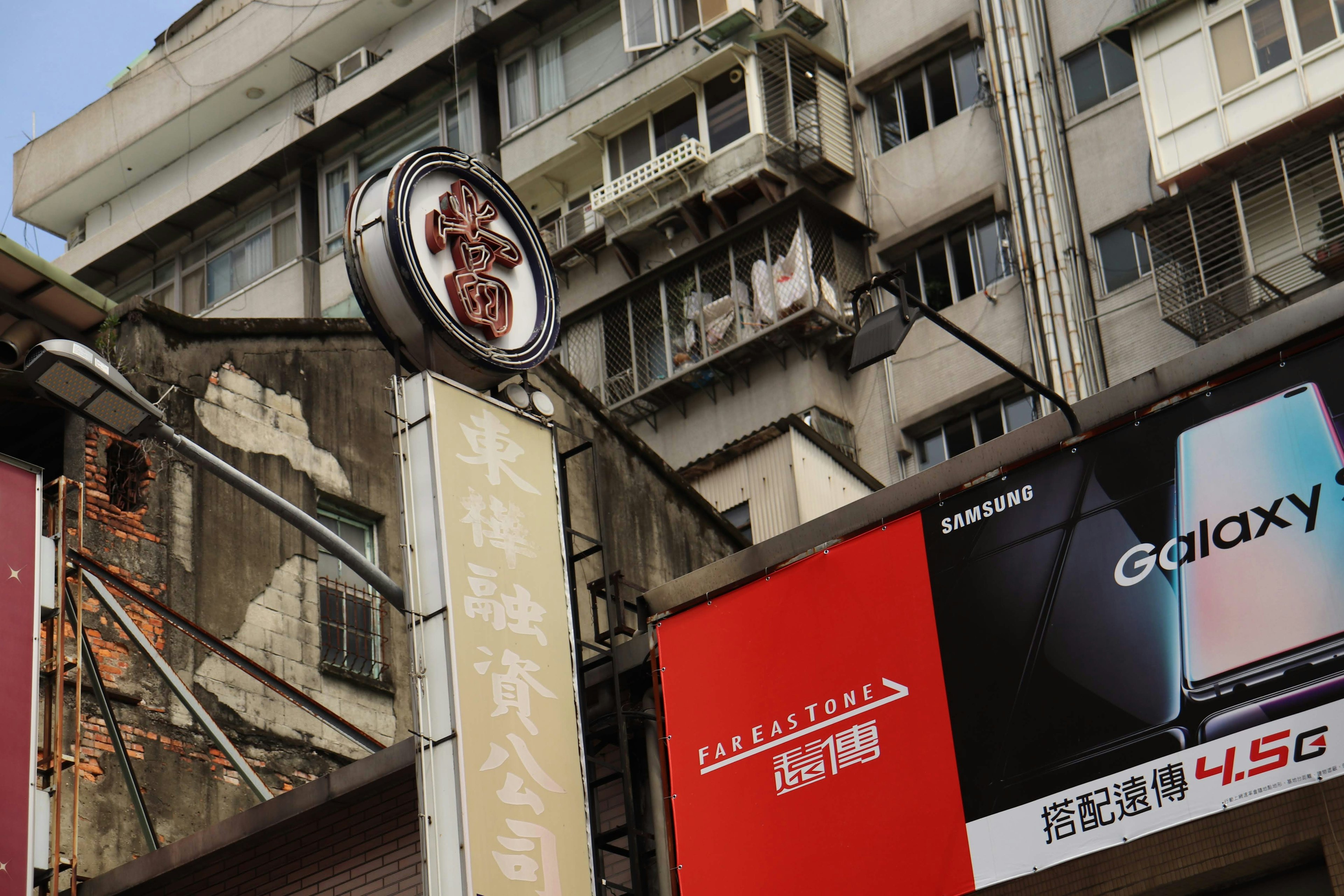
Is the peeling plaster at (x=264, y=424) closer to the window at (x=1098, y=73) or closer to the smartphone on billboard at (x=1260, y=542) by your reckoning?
the smartphone on billboard at (x=1260, y=542)

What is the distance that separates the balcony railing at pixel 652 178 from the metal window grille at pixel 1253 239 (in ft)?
32.1

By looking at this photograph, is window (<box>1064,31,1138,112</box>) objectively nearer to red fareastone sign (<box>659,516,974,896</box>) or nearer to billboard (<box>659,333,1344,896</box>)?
red fareastone sign (<box>659,516,974,896</box>)

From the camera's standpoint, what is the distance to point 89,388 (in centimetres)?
1149

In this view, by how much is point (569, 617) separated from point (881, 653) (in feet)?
7.85

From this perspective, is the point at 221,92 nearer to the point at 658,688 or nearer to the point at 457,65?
the point at 457,65

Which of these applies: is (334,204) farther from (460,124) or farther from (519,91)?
(519,91)

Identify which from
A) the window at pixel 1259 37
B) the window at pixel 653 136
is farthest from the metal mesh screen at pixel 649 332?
the window at pixel 1259 37

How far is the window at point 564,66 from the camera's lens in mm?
38000

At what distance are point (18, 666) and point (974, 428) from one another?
20592 millimetres

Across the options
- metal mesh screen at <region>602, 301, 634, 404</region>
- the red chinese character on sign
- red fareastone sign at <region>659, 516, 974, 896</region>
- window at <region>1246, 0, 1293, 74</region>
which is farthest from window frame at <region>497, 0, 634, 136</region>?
red fareastone sign at <region>659, 516, 974, 896</region>

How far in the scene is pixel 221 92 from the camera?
1775 inches

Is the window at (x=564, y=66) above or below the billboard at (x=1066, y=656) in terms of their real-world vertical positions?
above

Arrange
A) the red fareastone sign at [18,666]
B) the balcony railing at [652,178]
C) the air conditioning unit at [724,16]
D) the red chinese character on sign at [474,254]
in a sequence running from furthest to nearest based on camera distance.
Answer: the air conditioning unit at [724,16] → the balcony railing at [652,178] → the red fareastone sign at [18,666] → the red chinese character on sign at [474,254]

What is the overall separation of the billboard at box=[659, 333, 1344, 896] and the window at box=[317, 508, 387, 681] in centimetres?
841
